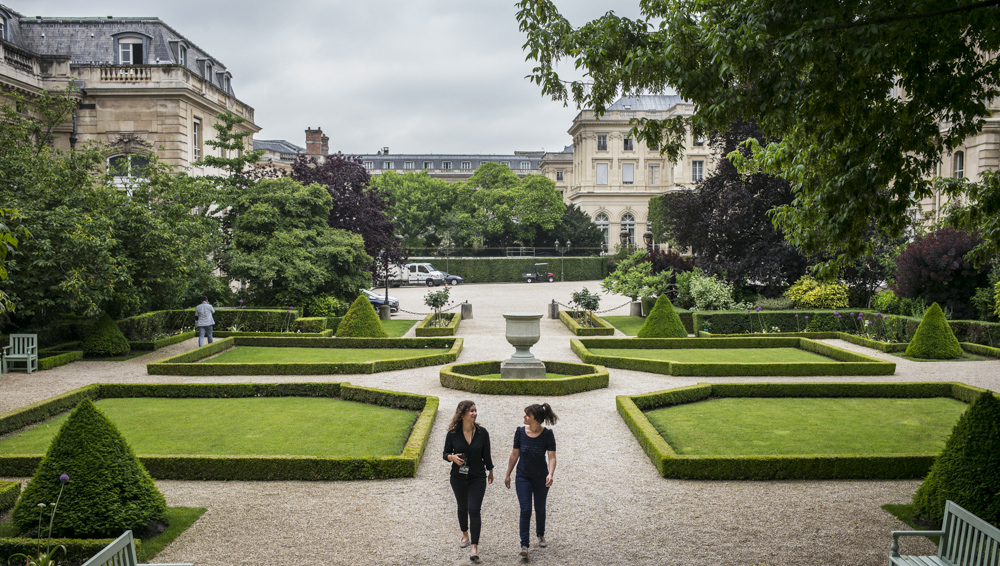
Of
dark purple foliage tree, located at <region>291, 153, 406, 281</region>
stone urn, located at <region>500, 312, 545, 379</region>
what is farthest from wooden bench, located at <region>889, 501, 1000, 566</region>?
dark purple foliage tree, located at <region>291, 153, 406, 281</region>

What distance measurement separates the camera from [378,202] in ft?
100

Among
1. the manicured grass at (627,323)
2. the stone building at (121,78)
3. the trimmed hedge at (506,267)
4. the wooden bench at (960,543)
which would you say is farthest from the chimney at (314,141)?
the wooden bench at (960,543)

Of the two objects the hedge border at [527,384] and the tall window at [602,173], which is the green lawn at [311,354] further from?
the tall window at [602,173]

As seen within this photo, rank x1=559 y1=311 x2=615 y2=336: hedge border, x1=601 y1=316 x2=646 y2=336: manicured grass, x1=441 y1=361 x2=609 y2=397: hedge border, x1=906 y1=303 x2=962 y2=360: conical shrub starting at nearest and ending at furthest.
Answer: x1=441 y1=361 x2=609 y2=397: hedge border, x1=906 y1=303 x2=962 y2=360: conical shrub, x1=559 y1=311 x2=615 y2=336: hedge border, x1=601 y1=316 x2=646 y2=336: manicured grass

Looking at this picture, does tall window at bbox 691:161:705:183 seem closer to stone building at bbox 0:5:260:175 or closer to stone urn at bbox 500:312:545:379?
stone building at bbox 0:5:260:175

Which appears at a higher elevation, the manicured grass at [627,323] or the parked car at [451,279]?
the parked car at [451,279]

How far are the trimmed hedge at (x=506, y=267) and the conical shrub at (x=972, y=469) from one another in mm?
46476

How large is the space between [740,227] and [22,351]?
21529mm

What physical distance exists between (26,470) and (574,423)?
282 inches

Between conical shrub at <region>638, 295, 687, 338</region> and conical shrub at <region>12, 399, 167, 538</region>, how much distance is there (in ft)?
48.5

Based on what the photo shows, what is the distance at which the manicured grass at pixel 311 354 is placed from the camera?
57.8 feet

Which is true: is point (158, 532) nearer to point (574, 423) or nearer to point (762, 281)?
point (574, 423)

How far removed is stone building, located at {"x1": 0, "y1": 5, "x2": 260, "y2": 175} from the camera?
29281 millimetres

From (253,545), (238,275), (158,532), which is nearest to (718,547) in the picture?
(253,545)
